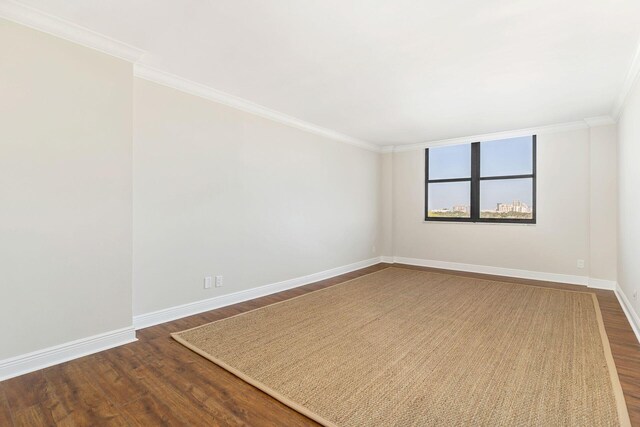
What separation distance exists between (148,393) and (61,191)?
1610mm

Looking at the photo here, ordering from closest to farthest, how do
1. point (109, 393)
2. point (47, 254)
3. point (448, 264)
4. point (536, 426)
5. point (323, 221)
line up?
point (536, 426) < point (109, 393) < point (47, 254) < point (323, 221) < point (448, 264)

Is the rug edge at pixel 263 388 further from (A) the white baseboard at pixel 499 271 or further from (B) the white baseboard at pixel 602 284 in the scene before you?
(B) the white baseboard at pixel 602 284

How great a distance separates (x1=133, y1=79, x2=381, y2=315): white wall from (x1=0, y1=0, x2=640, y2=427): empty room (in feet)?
0.08

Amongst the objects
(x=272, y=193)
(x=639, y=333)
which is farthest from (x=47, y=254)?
(x=639, y=333)

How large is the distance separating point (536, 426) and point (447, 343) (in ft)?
3.29

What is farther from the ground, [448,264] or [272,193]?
[272,193]

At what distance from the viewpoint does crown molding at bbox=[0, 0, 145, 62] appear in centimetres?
207

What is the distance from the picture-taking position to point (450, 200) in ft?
19.1

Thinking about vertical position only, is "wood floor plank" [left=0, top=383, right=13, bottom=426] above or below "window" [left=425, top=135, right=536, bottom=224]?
below

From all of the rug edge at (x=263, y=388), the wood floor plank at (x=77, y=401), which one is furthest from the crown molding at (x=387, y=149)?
the wood floor plank at (x=77, y=401)

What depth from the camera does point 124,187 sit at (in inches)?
104

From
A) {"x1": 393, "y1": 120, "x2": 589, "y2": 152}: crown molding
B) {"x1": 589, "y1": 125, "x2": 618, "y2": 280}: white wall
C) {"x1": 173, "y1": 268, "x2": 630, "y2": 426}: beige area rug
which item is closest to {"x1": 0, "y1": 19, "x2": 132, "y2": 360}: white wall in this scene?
{"x1": 173, "y1": 268, "x2": 630, "y2": 426}: beige area rug

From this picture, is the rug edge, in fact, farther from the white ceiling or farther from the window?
the window

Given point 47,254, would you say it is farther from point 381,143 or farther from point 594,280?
point 594,280
